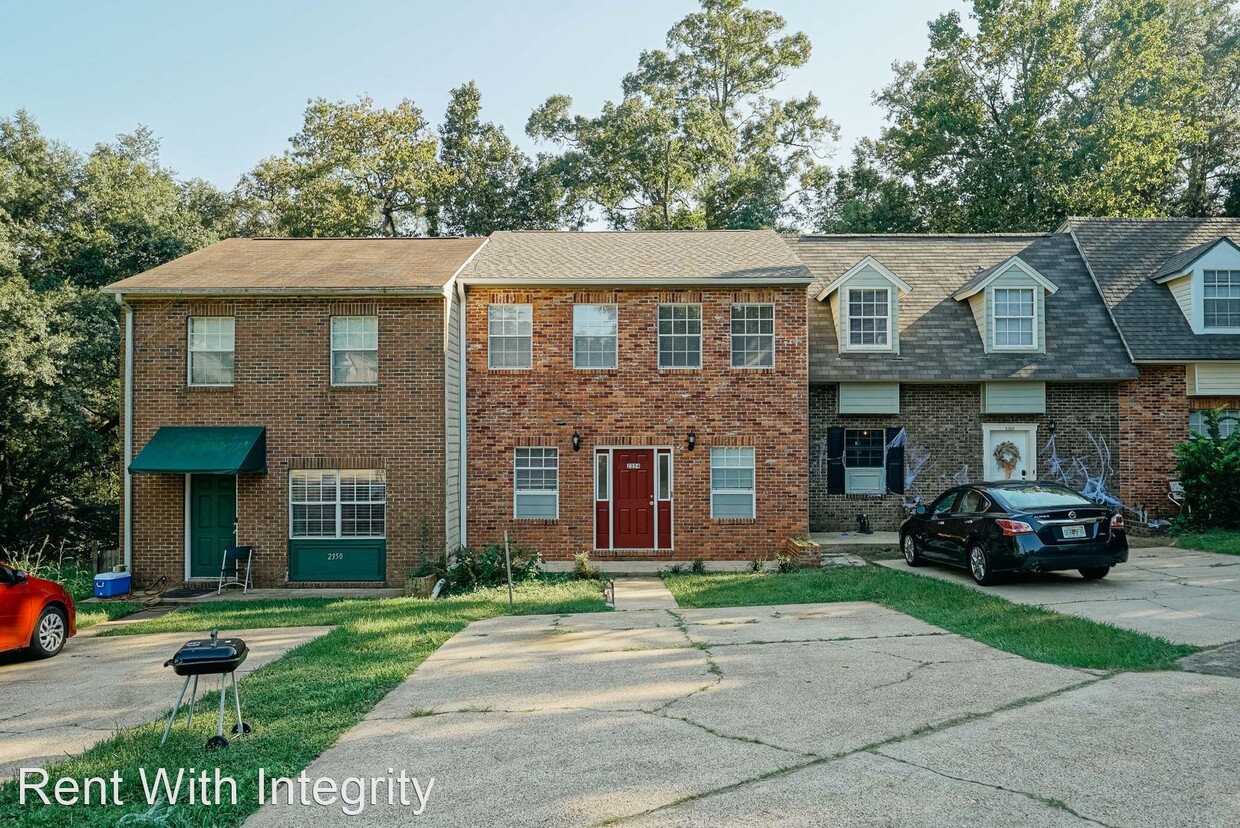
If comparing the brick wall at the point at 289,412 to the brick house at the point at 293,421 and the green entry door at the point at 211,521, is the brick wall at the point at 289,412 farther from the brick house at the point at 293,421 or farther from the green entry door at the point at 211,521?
the green entry door at the point at 211,521

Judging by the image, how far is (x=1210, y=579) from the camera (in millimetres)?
12352

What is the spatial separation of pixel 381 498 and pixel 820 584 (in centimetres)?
848

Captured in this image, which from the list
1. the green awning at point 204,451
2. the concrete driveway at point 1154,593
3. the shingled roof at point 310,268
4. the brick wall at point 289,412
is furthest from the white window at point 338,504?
the concrete driveway at point 1154,593

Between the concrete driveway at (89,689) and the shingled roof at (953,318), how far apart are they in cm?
1291

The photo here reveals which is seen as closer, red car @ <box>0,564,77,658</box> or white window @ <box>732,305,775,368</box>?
red car @ <box>0,564,77,658</box>

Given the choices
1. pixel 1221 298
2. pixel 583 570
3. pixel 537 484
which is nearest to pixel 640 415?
pixel 537 484

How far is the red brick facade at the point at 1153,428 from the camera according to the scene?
60.2 feet

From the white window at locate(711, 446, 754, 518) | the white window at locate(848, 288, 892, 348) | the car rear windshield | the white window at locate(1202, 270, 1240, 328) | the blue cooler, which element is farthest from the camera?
the white window at locate(1202, 270, 1240, 328)

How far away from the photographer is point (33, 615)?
10039mm

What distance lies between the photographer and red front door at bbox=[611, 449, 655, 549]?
1688cm

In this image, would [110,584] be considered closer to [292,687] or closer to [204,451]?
[204,451]

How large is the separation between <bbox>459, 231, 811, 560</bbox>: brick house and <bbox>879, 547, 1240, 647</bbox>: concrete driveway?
3577 millimetres

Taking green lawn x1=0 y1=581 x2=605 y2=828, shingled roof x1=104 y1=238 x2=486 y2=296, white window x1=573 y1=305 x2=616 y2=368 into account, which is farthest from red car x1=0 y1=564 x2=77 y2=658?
white window x1=573 y1=305 x2=616 y2=368

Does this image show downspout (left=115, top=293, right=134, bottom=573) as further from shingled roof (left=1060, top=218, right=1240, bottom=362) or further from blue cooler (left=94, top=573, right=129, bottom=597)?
shingled roof (left=1060, top=218, right=1240, bottom=362)
